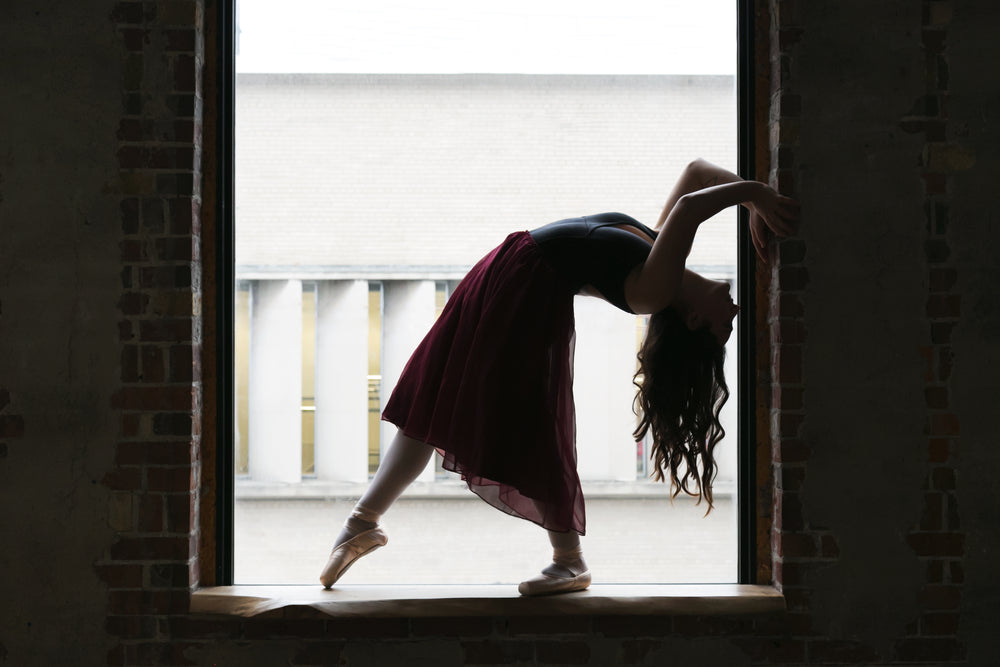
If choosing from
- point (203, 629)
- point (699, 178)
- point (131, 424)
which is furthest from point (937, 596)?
point (131, 424)

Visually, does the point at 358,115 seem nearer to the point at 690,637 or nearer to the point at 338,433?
the point at 338,433

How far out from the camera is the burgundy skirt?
1963 mm

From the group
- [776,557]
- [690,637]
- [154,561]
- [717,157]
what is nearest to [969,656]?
[776,557]

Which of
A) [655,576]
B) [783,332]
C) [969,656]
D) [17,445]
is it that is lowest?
[969,656]

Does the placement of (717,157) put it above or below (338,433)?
above

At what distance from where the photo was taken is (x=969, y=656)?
2.03 m

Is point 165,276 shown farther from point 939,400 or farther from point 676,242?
point 939,400

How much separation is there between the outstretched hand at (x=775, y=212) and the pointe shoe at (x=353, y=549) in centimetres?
127

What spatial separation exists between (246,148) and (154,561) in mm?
1122

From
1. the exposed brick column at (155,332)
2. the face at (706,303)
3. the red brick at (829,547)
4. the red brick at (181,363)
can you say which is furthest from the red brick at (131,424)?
the red brick at (829,547)

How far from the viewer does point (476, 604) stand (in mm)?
2029

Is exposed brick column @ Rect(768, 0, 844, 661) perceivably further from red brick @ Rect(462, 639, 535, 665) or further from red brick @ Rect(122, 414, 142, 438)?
red brick @ Rect(122, 414, 142, 438)

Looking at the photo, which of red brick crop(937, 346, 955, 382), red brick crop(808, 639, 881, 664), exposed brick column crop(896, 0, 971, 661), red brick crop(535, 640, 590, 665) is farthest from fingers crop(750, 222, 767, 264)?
red brick crop(535, 640, 590, 665)

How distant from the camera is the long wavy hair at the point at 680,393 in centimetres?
206
